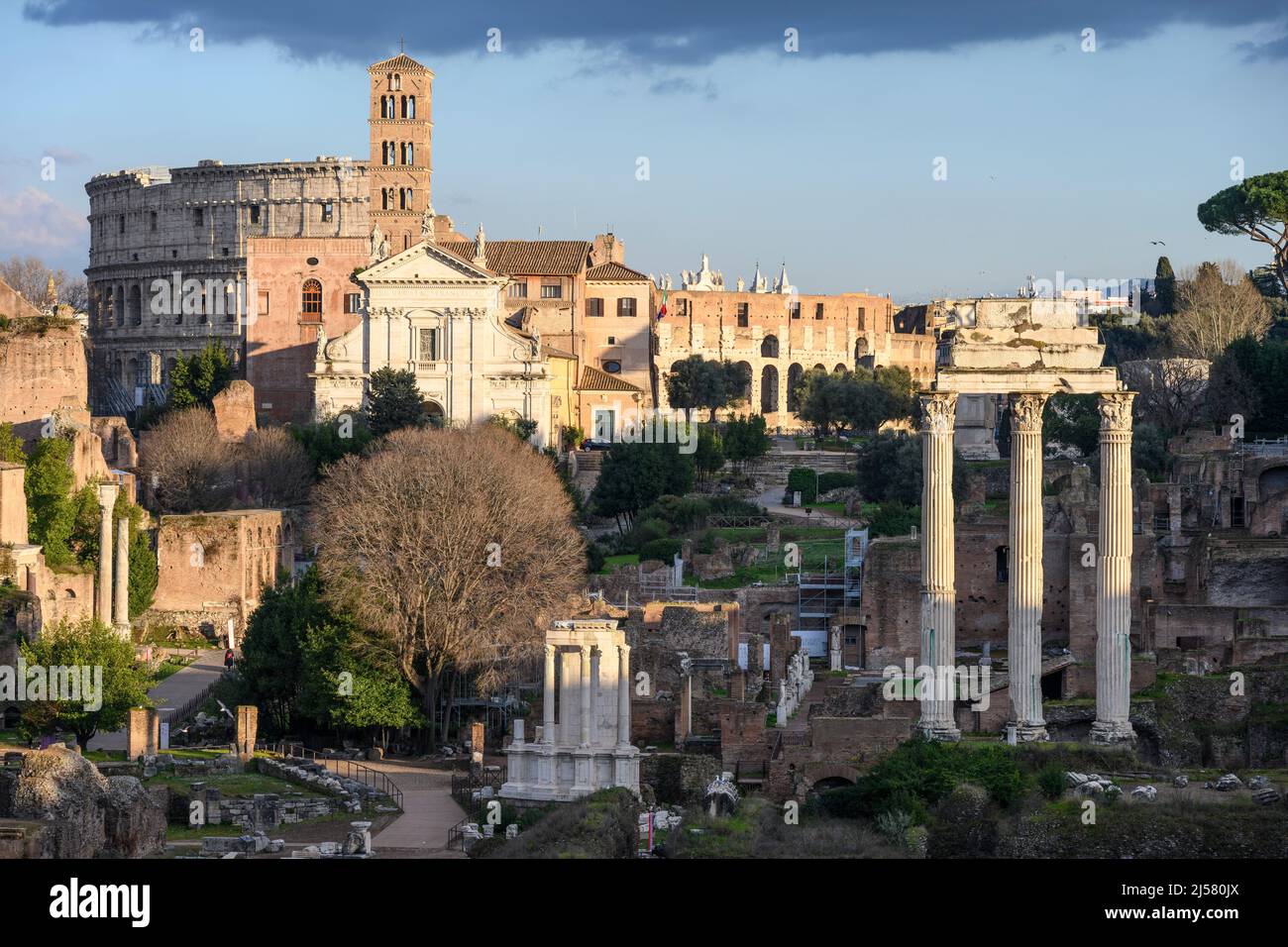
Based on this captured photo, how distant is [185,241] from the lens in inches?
4365

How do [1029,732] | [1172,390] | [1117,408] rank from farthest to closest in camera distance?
1. [1172,390]
2. [1117,408]
3. [1029,732]

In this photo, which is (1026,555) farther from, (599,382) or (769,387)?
(769,387)

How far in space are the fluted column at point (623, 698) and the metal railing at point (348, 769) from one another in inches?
142

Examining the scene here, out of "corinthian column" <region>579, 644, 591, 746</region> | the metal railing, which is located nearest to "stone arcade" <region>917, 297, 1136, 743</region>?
"corinthian column" <region>579, 644, 591, 746</region>

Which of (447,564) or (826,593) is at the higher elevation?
(447,564)

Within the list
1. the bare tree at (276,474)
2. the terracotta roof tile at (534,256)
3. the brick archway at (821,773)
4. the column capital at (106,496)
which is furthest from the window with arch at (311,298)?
the brick archway at (821,773)

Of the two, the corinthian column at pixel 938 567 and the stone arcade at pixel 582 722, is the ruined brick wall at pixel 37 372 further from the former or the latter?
the corinthian column at pixel 938 567

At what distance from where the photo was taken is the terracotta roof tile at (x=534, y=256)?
9056 cm

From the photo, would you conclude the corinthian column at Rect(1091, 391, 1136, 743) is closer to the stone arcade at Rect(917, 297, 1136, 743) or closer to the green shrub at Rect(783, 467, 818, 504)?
the stone arcade at Rect(917, 297, 1136, 743)

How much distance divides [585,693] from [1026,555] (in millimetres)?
7102

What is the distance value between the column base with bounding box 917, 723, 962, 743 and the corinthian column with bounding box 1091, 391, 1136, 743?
2.04 m

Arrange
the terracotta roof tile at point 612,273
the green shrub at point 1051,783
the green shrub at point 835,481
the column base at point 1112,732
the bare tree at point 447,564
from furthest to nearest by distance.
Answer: the terracotta roof tile at point 612,273, the green shrub at point 835,481, the bare tree at point 447,564, the column base at point 1112,732, the green shrub at point 1051,783

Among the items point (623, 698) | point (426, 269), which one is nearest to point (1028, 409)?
point (623, 698)
